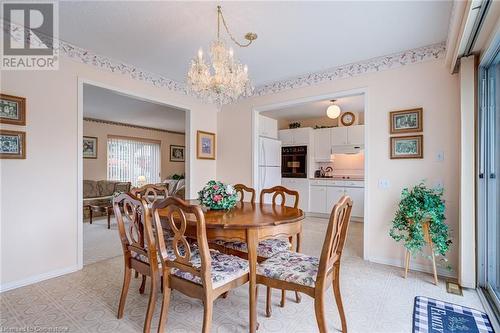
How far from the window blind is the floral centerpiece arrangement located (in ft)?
20.3

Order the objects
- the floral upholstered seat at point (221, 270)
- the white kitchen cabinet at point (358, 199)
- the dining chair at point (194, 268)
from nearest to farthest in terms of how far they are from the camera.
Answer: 1. the dining chair at point (194, 268)
2. the floral upholstered seat at point (221, 270)
3. the white kitchen cabinet at point (358, 199)

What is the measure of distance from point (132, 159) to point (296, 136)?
4.94m

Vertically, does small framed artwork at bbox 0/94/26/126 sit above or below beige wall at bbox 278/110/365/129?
below

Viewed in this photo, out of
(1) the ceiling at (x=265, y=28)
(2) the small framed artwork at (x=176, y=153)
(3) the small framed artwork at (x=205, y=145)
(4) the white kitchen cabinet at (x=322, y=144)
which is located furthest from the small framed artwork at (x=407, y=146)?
(2) the small framed artwork at (x=176, y=153)

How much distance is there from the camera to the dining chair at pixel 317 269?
1.52 meters

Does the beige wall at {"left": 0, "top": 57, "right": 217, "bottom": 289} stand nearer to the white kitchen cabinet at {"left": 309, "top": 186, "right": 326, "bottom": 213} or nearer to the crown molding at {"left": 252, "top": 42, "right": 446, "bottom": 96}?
the crown molding at {"left": 252, "top": 42, "right": 446, "bottom": 96}

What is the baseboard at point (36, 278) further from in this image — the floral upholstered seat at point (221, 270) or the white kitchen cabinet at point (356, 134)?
the white kitchen cabinet at point (356, 134)

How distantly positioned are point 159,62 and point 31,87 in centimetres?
137

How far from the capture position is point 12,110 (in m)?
2.47

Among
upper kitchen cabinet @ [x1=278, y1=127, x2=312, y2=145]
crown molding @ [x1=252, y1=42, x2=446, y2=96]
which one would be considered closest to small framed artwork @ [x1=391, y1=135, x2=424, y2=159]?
crown molding @ [x1=252, y1=42, x2=446, y2=96]

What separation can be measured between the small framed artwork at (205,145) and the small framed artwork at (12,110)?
228 centimetres

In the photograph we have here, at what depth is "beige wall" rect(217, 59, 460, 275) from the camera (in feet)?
9.10

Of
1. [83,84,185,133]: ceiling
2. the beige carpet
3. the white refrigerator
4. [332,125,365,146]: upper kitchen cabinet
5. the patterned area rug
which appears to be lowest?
the beige carpet

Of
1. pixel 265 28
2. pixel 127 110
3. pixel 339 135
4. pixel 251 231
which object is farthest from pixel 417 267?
pixel 127 110
